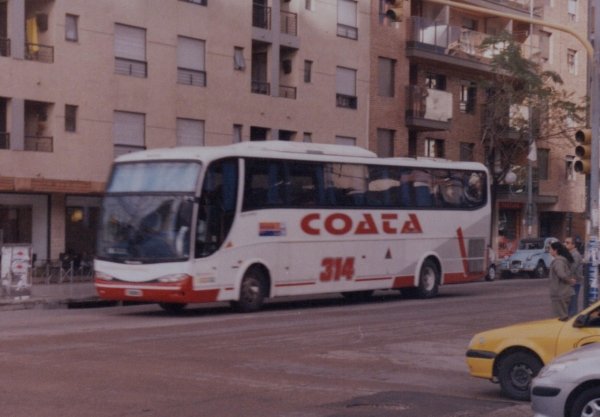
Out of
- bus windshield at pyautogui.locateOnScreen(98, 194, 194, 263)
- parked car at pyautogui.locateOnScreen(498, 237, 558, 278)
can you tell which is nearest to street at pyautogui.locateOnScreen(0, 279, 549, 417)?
bus windshield at pyautogui.locateOnScreen(98, 194, 194, 263)

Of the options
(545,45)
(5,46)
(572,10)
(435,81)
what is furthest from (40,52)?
(572,10)

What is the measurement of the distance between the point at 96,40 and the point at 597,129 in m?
20.1

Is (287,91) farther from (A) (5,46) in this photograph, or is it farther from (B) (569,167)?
(B) (569,167)

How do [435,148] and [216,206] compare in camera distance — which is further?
[435,148]

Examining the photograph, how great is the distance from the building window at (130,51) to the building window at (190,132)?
2.47 m

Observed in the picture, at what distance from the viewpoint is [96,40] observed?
3616cm

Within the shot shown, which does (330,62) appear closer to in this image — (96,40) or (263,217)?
(96,40)

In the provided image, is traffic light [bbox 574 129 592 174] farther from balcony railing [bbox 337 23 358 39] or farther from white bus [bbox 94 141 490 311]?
balcony railing [bbox 337 23 358 39]

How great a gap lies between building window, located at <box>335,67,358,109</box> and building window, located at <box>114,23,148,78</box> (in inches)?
417

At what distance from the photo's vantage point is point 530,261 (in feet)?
152

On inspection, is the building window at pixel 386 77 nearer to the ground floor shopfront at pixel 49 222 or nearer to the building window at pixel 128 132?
the building window at pixel 128 132

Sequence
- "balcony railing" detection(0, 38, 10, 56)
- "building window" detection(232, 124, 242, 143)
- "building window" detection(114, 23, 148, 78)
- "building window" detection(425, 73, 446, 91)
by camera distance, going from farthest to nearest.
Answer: "building window" detection(425, 73, 446, 91)
"building window" detection(232, 124, 242, 143)
"building window" detection(114, 23, 148, 78)
"balcony railing" detection(0, 38, 10, 56)

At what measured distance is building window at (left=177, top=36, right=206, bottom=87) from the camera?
129 ft

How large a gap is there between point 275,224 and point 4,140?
12.1 m
